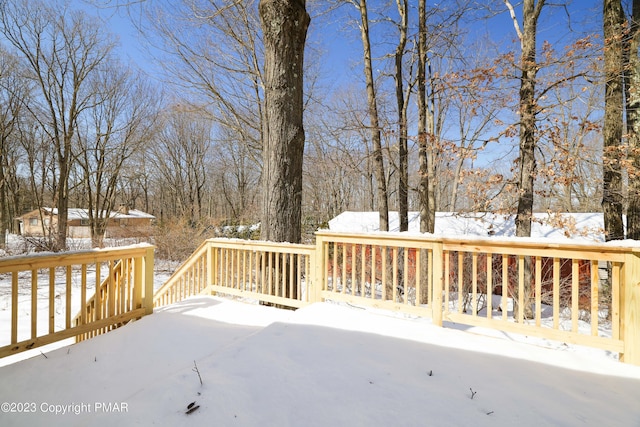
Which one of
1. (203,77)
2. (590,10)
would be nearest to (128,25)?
(203,77)

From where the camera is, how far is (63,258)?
9.18ft

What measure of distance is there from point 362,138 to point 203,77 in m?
5.39

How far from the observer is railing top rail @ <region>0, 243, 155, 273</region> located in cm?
246

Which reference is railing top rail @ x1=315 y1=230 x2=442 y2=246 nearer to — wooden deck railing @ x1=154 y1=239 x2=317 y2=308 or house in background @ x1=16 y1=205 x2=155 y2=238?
wooden deck railing @ x1=154 y1=239 x2=317 y2=308

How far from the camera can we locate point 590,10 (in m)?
6.62

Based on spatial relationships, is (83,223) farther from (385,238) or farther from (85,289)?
(385,238)

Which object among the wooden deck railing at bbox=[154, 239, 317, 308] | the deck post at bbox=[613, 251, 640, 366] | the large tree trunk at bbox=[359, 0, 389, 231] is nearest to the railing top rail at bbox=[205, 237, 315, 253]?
the wooden deck railing at bbox=[154, 239, 317, 308]

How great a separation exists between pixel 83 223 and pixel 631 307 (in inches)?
1198

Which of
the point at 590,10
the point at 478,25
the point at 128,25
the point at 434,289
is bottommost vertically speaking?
the point at 434,289

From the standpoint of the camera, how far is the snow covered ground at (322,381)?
1.63 metres

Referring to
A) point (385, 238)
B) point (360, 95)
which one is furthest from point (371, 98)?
point (385, 238)

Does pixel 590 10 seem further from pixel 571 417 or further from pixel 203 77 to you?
pixel 203 77

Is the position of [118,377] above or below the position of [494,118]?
below

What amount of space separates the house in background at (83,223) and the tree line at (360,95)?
3.64 feet
